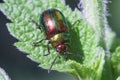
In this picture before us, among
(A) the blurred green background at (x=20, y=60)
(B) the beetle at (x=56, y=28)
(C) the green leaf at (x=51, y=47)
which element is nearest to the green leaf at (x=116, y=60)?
(C) the green leaf at (x=51, y=47)

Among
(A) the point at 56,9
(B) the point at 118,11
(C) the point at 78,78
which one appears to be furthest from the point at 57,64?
(B) the point at 118,11

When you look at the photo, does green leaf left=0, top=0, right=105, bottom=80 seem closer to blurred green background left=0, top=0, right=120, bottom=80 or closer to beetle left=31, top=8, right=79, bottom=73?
beetle left=31, top=8, right=79, bottom=73

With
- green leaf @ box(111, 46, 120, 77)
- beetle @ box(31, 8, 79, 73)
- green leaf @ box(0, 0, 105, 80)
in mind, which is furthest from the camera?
beetle @ box(31, 8, 79, 73)

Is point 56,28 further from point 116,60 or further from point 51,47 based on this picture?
point 116,60

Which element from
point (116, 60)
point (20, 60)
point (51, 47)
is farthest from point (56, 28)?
point (20, 60)

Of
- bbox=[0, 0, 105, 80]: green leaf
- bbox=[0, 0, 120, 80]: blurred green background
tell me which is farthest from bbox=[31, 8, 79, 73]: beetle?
bbox=[0, 0, 120, 80]: blurred green background

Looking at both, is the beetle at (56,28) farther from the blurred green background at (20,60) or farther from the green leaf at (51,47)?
the blurred green background at (20,60)
